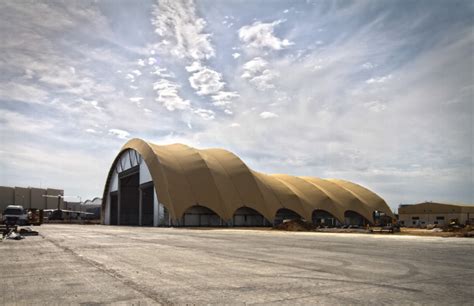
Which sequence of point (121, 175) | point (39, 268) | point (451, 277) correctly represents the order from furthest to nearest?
point (121, 175) → point (39, 268) → point (451, 277)

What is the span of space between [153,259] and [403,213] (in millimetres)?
84676

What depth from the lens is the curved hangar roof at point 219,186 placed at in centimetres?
6059

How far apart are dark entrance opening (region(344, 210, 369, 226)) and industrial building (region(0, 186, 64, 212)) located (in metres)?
79.6

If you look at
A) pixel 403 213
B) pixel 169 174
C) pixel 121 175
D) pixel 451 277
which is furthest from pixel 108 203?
pixel 451 277

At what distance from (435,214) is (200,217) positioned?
49.7 metres

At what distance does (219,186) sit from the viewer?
6369 centimetres

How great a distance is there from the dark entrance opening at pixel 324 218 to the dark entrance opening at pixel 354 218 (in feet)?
16.4

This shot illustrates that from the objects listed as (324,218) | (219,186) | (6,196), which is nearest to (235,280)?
(219,186)

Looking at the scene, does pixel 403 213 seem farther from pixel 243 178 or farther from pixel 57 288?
pixel 57 288

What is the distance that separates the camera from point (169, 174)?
60938 mm

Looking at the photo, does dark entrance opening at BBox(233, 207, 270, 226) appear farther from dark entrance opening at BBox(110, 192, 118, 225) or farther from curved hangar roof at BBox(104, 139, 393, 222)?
dark entrance opening at BBox(110, 192, 118, 225)

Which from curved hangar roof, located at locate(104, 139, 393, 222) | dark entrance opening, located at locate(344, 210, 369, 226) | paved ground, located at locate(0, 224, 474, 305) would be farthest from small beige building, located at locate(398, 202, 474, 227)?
paved ground, located at locate(0, 224, 474, 305)

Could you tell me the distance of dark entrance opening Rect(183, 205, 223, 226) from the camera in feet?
201

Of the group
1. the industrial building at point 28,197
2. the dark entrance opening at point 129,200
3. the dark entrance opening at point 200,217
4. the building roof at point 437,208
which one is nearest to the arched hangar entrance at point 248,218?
the dark entrance opening at point 200,217
